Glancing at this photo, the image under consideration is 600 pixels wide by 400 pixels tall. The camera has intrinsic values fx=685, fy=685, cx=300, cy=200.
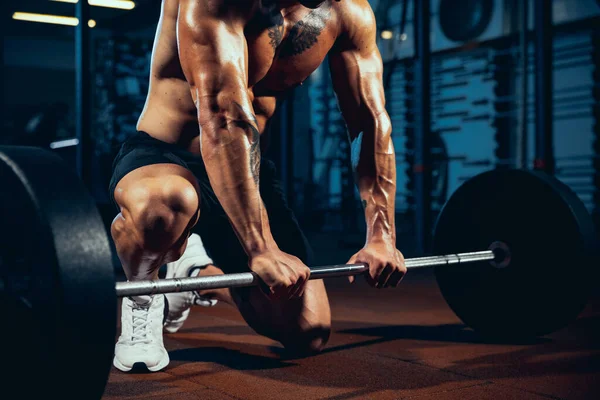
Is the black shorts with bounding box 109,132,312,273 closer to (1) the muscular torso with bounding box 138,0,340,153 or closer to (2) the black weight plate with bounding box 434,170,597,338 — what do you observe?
(1) the muscular torso with bounding box 138,0,340,153

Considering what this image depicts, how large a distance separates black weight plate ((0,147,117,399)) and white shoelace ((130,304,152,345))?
72cm

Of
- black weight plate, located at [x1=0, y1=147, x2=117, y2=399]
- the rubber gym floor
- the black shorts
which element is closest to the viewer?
→ black weight plate, located at [x1=0, y1=147, x2=117, y2=399]

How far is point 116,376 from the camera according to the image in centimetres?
165

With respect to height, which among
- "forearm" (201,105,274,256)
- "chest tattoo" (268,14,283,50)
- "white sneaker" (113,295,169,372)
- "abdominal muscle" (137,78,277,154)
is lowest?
"white sneaker" (113,295,169,372)

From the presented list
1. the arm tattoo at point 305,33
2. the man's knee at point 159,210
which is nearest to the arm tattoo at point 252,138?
the man's knee at point 159,210

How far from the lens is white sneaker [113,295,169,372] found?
1683 millimetres

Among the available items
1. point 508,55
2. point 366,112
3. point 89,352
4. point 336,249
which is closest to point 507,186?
point 366,112

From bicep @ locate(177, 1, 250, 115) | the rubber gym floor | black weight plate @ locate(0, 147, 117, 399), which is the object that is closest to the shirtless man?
bicep @ locate(177, 1, 250, 115)

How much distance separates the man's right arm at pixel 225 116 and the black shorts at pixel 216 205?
32 cm

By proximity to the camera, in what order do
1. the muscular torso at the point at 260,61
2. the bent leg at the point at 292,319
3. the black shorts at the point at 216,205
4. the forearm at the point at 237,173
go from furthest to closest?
the bent leg at the point at 292,319
the black shorts at the point at 216,205
the muscular torso at the point at 260,61
the forearm at the point at 237,173

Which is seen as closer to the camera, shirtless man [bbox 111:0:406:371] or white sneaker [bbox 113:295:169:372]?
shirtless man [bbox 111:0:406:371]

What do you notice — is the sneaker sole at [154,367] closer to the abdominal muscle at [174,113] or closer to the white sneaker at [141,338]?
the white sneaker at [141,338]

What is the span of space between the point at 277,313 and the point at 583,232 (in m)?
0.88

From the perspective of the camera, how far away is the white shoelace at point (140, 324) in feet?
5.64
